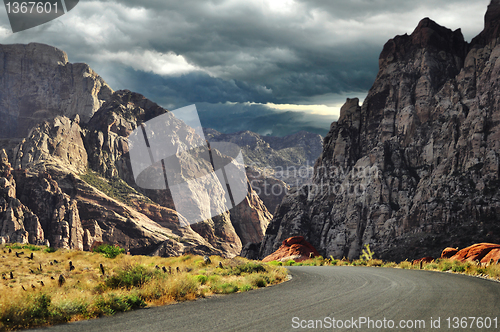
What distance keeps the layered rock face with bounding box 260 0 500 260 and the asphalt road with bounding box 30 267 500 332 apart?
2885 inches

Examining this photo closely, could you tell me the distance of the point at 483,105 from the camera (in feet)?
306

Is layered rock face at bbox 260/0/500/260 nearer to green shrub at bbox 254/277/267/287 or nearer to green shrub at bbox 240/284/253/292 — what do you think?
green shrub at bbox 254/277/267/287

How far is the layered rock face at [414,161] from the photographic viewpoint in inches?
3260

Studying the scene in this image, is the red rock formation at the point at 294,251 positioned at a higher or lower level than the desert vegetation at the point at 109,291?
lower

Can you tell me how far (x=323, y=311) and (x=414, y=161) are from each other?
4182 inches

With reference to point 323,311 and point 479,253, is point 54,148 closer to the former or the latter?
point 479,253

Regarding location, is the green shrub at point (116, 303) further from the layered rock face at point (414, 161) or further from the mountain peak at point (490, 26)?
the mountain peak at point (490, 26)

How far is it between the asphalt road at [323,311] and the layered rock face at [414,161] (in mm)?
73271

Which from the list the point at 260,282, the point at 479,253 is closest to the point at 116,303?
the point at 260,282

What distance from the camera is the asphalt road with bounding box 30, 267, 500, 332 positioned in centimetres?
797

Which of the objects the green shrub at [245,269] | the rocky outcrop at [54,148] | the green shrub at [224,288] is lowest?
the green shrub at [245,269]

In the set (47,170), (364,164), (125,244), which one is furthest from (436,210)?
(47,170)

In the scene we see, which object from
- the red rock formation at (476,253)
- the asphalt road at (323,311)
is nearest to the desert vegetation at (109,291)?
the asphalt road at (323,311)

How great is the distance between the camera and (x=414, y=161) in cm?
10438
